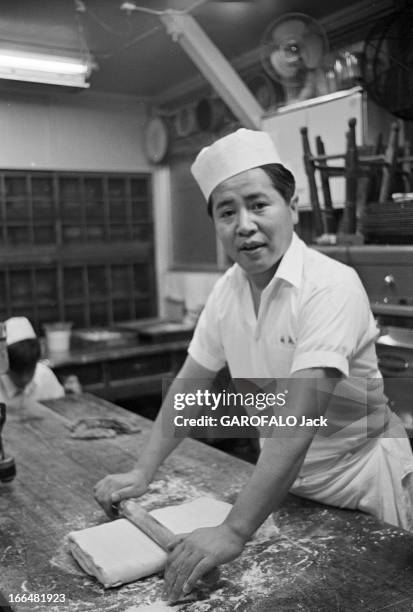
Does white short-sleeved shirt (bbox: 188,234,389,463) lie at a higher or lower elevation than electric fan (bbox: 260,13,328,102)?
lower

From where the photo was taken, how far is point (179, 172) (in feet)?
6.42

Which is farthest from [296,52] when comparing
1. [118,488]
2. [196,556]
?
[196,556]

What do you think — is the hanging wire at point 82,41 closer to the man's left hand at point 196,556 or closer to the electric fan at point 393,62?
the electric fan at point 393,62

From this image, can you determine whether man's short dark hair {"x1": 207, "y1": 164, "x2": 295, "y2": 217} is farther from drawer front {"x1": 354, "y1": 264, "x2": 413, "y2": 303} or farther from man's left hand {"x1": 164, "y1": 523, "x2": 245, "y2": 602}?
man's left hand {"x1": 164, "y1": 523, "x2": 245, "y2": 602}

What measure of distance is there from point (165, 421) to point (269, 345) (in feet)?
1.24

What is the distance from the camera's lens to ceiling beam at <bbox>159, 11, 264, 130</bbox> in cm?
245

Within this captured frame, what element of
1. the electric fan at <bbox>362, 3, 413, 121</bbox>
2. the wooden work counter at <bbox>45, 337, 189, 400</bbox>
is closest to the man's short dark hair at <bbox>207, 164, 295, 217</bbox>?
the electric fan at <bbox>362, 3, 413, 121</bbox>

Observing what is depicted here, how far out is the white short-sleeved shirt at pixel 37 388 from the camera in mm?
2539

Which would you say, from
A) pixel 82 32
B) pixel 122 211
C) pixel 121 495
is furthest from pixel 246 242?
pixel 82 32

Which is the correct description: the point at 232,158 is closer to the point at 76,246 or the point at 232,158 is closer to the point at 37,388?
the point at 76,246

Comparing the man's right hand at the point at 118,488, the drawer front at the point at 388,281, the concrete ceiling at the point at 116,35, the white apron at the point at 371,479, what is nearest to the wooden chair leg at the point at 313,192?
the drawer front at the point at 388,281

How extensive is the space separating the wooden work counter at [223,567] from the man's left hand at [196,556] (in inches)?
1.6

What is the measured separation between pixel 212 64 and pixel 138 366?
2.08 metres

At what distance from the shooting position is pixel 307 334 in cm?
130
